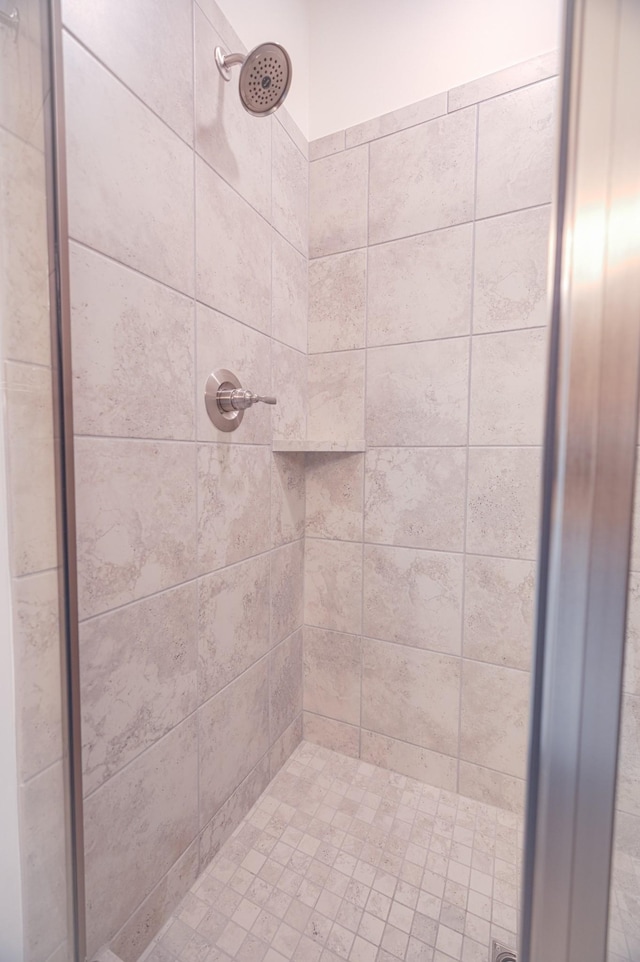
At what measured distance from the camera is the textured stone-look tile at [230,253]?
2.60 feet

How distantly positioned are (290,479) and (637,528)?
3.01ft

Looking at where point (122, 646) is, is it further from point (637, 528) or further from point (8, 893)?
point (637, 528)

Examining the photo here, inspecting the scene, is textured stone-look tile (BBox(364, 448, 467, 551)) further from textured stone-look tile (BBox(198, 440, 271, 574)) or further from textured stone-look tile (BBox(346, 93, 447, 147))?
textured stone-look tile (BBox(346, 93, 447, 147))

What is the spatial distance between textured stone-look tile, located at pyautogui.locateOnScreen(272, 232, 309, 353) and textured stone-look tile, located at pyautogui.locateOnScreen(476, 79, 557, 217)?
0.49m

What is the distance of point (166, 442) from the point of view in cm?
72

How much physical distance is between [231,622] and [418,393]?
75cm

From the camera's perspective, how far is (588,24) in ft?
0.88

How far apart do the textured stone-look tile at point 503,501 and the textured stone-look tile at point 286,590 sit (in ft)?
1.62

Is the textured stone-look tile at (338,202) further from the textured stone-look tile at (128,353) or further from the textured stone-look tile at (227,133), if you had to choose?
the textured stone-look tile at (128,353)

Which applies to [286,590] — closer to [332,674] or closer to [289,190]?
[332,674]

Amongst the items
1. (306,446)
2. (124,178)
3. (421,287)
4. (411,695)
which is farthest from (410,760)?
(124,178)

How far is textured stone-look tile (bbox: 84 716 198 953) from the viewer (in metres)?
0.63

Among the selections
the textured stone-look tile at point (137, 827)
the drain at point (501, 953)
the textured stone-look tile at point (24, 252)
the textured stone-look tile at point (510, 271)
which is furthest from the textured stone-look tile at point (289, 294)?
the drain at point (501, 953)

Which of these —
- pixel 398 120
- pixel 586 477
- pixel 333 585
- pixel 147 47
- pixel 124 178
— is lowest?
pixel 333 585
